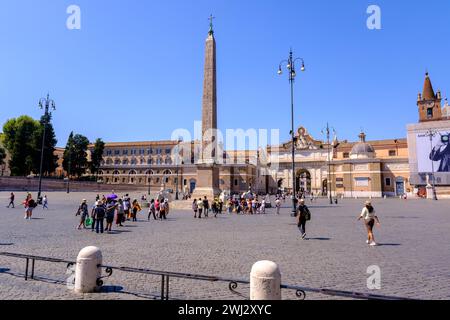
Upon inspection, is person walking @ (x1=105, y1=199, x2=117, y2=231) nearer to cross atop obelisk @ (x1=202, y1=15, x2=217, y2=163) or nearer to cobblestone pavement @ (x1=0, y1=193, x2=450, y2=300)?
cobblestone pavement @ (x1=0, y1=193, x2=450, y2=300)

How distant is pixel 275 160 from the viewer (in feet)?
224

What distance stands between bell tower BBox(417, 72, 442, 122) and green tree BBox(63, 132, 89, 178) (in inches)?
2570

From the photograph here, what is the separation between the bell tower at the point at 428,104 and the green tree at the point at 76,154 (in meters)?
65.3

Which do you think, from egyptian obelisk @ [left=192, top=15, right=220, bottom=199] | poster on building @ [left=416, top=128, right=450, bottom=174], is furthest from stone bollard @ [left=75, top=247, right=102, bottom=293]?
poster on building @ [left=416, top=128, right=450, bottom=174]

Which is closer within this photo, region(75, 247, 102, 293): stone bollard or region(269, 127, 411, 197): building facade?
region(75, 247, 102, 293): stone bollard

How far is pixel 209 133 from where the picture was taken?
24500 mm

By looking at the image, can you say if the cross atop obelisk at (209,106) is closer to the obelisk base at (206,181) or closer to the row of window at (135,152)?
the obelisk base at (206,181)

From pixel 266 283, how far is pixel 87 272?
8.92 ft

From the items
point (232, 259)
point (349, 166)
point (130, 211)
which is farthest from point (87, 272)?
point (349, 166)

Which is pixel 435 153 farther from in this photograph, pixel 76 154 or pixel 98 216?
pixel 76 154

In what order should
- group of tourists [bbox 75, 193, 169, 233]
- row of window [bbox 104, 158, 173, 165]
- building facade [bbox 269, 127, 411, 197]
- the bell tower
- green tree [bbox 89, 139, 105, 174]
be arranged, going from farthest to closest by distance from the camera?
row of window [bbox 104, 158, 173, 165] → green tree [bbox 89, 139, 105, 174] → the bell tower → building facade [bbox 269, 127, 411, 197] → group of tourists [bbox 75, 193, 169, 233]

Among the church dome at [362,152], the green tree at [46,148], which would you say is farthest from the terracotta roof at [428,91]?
the green tree at [46,148]

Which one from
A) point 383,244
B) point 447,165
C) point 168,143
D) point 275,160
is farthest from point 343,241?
point 168,143

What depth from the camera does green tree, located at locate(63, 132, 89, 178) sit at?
61219 mm
